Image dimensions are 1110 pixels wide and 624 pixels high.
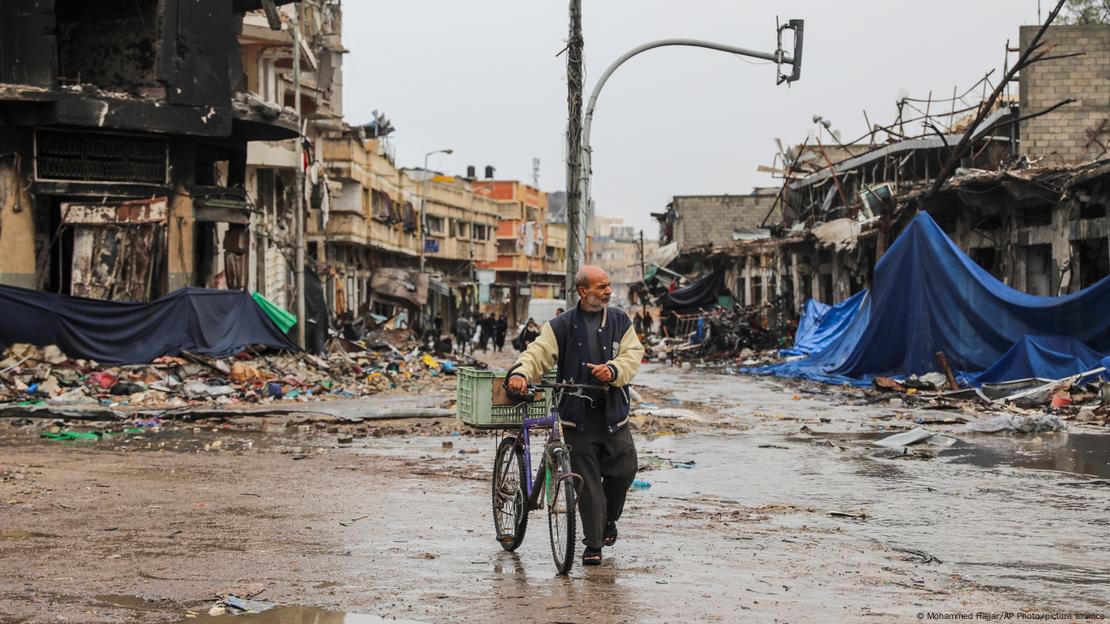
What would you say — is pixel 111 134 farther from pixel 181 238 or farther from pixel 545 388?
pixel 545 388

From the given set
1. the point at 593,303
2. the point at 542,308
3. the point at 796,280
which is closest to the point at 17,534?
the point at 593,303

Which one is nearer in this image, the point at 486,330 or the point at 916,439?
the point at 916,439

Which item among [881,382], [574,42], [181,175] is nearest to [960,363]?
[881,382]

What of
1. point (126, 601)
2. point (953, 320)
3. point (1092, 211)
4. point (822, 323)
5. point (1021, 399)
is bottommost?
point (126, 601)

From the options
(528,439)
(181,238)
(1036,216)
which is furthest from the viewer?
(181,238)

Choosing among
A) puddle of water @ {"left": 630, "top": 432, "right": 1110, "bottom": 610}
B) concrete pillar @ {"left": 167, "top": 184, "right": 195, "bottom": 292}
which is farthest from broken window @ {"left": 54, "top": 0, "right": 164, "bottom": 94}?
puddle of water @ {"left": 630, "top": 432, "right": 1110, "bottom": 610}

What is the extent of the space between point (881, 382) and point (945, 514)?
13.8 meters

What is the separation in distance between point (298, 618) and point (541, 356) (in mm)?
2203

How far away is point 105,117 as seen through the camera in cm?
2588

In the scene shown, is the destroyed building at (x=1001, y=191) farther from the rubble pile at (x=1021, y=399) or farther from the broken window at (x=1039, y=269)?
the rubble pile at (x=1021, y=399)

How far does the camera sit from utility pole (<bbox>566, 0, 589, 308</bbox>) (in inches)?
746

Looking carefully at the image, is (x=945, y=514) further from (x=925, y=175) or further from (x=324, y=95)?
(x=324, y=95)

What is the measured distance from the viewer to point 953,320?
22.5 m

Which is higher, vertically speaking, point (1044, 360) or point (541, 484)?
point (1044, 360)
